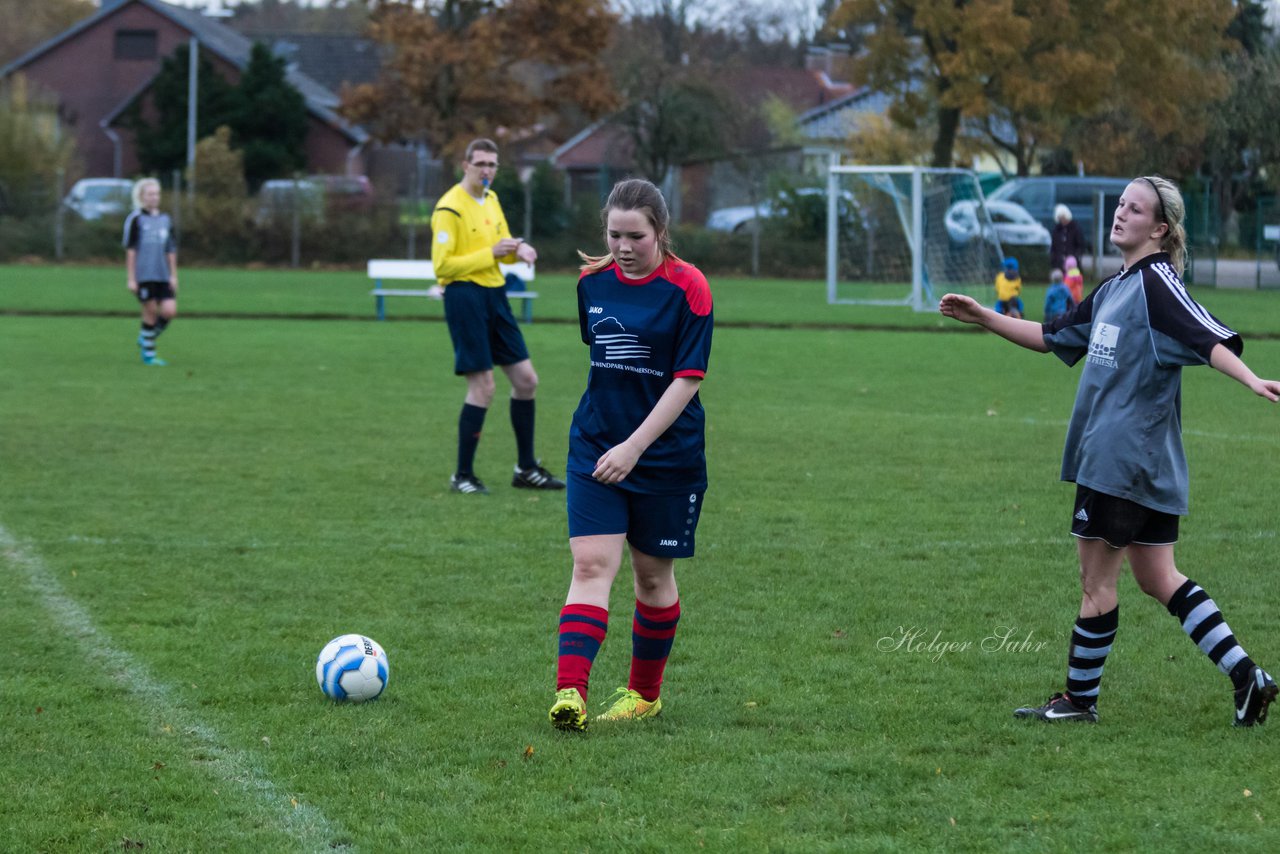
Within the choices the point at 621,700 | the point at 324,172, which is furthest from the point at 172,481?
the point at 324,172

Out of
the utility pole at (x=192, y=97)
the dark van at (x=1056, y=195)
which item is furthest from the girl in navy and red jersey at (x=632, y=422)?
the utility pole at (x=192, y=97)

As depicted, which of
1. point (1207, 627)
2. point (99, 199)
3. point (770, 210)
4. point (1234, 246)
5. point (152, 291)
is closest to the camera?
point (1207, 627)

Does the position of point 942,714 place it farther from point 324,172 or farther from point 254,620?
point 324,172

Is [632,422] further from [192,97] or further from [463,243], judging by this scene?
[192,97]

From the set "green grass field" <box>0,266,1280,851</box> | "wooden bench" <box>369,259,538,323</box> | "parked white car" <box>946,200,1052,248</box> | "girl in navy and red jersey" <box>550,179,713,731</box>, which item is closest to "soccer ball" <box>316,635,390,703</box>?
"green grass field" <box>0,266,1280,851</box>

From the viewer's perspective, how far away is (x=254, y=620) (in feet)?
20.0

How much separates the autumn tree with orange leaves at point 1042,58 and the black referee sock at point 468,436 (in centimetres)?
2832

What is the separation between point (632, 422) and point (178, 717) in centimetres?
169

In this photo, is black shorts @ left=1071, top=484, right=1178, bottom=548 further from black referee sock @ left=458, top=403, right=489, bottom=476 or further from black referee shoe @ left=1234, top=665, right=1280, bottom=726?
black referee sock @ left=458, top=403, right=489, bottom=476

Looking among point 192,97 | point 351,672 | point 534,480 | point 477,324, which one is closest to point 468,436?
point 534,480

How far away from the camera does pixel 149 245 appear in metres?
16.4

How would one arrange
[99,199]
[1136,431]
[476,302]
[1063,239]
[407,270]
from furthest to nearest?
[99,199] < [407,270] < [1063,239] < [476,302] < [1136,431]

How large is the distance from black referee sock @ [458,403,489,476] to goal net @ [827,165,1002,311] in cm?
1645

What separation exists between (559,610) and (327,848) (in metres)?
2.53
